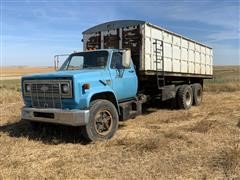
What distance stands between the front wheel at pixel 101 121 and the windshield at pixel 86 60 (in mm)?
1164

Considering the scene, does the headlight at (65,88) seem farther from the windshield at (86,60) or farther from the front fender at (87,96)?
the windshield at (86,60)

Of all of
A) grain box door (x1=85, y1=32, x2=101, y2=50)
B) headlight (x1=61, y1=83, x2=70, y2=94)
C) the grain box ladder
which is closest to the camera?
headlight (x1=61, y1=83, x2=70, y2=94)

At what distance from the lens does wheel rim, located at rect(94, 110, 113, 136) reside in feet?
25.6

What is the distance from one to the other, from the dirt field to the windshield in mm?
1700

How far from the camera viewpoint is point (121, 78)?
28.9 ft

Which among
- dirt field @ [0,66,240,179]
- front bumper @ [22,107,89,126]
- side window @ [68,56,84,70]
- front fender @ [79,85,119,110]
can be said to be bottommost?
dirt field @ [0,66,240,179]

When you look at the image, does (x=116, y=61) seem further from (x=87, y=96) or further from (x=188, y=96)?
(x=188, y=96)

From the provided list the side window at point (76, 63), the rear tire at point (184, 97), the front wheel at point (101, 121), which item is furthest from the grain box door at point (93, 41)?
the rear tire at point (184, 97)

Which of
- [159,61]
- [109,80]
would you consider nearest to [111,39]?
[159,61]

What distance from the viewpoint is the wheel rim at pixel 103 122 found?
25.6 feet

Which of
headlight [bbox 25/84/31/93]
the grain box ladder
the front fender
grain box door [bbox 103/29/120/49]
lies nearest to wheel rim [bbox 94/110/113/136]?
the front fender

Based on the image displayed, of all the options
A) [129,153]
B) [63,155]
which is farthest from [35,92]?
[129,153]

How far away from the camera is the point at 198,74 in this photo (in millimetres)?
15570

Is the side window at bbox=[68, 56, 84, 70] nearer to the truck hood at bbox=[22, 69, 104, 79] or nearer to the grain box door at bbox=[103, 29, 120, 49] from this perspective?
the truck hood at bbox=[22, 69, 104, 79]
